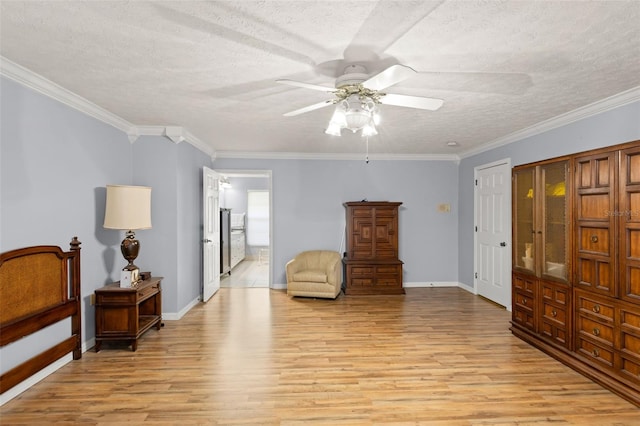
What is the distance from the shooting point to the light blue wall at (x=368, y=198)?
627 centimetres

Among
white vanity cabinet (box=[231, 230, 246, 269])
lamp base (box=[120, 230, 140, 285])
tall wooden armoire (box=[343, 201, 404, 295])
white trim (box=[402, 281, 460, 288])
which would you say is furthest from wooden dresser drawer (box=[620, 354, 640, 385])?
white vanity cabinet (box=[231, 230, 246, 269])

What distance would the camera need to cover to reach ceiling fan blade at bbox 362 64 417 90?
6.06 ft

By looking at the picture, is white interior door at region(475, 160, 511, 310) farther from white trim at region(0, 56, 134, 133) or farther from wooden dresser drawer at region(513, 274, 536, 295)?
white trim at region(0, 56, 134, 133)

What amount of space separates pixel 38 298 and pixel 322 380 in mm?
2373

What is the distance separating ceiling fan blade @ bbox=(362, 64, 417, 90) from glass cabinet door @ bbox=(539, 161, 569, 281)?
2.19 metres

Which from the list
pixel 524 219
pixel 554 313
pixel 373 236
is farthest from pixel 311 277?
pixel 554 313

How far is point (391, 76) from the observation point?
196cm

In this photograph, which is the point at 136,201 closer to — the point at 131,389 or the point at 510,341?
the point at 131,389

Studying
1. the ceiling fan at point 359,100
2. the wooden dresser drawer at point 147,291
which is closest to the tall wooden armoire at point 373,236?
the wooden dresser drawer at point 147,291

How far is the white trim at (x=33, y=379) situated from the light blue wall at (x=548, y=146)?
546 centimetres

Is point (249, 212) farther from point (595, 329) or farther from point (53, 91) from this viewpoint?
point (595, 329)

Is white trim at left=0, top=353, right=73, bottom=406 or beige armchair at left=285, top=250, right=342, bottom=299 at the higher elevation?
beige armchair at left=285, top=250, right=342, bottom=299

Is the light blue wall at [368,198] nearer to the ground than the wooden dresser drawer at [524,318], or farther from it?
farther from it

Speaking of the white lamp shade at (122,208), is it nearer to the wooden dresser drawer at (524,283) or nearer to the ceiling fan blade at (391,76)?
the ceiling fan blade at (391,76)
